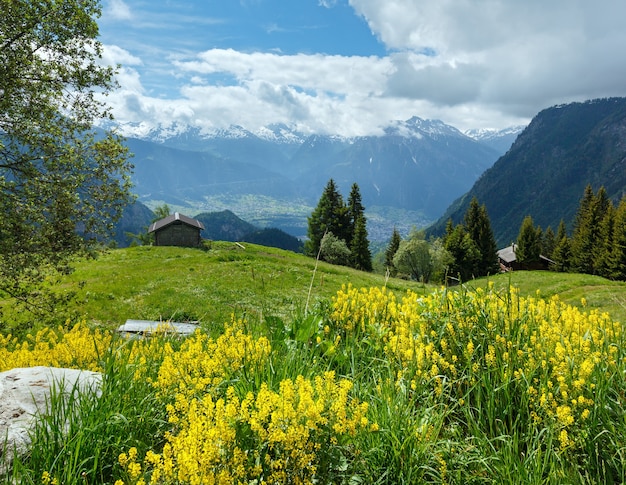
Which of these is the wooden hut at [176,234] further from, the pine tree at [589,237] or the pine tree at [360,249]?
the pine tree at [589,237]

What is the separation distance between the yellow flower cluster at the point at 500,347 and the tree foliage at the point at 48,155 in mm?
7839

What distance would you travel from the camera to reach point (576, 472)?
3.38 meters

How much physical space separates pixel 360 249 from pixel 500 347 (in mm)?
62811

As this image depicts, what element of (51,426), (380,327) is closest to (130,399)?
(51,426)

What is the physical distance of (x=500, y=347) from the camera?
195 inches

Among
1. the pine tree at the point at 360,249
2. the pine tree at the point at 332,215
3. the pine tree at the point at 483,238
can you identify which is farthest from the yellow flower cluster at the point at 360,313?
the pine tree at the point at 483,238

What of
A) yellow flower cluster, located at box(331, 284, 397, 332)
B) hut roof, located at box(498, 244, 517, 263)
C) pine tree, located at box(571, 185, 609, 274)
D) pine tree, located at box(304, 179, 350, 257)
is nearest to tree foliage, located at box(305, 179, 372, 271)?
pine tree, located at box(304, 179, 350, 257)

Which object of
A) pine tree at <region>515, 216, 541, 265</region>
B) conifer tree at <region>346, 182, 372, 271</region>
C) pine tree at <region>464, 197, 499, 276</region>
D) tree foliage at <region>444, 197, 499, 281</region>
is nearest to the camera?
conifer tree at <region>346, 182, 372, 271</region>

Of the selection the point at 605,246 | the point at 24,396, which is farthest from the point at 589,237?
the point at 24,396

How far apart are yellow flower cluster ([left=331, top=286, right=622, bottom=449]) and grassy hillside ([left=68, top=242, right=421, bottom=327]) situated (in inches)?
214

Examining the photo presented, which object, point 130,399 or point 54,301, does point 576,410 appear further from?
point 54,301

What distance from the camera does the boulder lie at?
10.7 feet

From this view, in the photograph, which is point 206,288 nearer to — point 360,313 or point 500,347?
point 360,313

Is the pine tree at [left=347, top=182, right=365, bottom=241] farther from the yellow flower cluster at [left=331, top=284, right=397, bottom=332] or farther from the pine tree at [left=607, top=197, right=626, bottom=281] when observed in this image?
the yellow flower cluster at [left=331, top=284, right=397, bottom=332]
